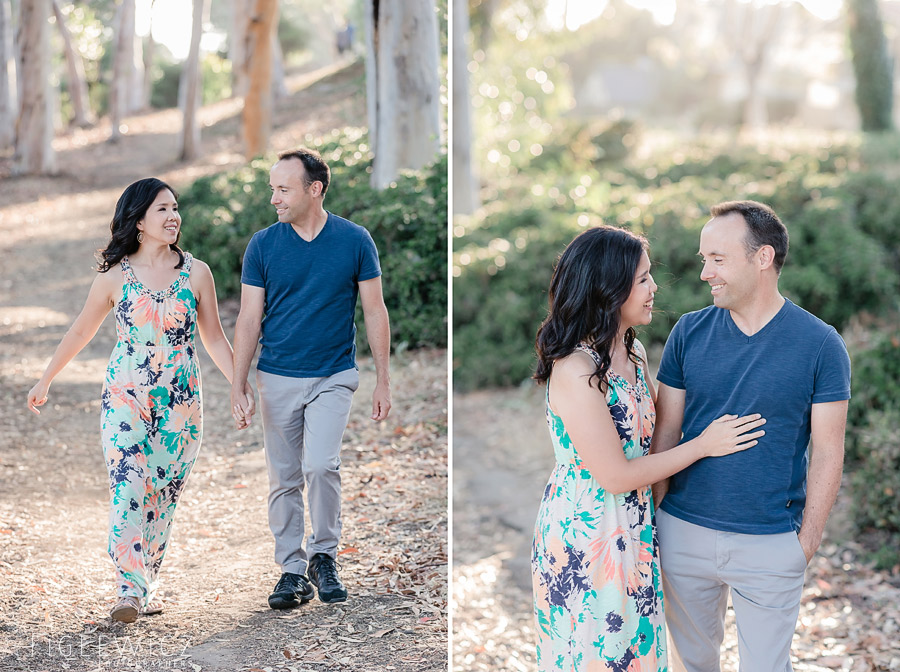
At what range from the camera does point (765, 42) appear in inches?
1120

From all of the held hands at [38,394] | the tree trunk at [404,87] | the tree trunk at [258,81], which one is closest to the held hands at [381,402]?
the held hands at [38,394]

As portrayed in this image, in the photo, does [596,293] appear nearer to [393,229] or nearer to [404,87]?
[393,229]

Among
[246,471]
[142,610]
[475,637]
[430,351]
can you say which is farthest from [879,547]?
[142,610]

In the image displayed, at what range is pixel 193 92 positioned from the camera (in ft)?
30.2

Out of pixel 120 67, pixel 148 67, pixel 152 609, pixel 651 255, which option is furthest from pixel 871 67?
pixel 152 609

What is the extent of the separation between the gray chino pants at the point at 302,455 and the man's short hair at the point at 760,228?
4.92 feet

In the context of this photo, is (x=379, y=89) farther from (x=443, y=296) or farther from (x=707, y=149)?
(x=707, y=149)

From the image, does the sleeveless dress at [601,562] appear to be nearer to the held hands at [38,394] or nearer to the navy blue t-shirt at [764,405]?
the navy blue t-shirt at [764,405]

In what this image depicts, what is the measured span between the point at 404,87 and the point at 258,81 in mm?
3533

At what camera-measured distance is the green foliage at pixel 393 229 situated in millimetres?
5336

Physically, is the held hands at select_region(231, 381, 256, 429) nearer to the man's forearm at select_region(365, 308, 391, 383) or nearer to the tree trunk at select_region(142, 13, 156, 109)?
the man's forearm at select_region(365, 308, 391, 383)

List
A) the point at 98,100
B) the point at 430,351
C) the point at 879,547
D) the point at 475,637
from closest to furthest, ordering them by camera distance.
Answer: the point at 475,637 → the point at 879,547 → the point at 430,351 → the point at 98,100

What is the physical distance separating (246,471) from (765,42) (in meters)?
28.6

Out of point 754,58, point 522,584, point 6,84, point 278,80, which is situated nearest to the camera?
point 522,584
